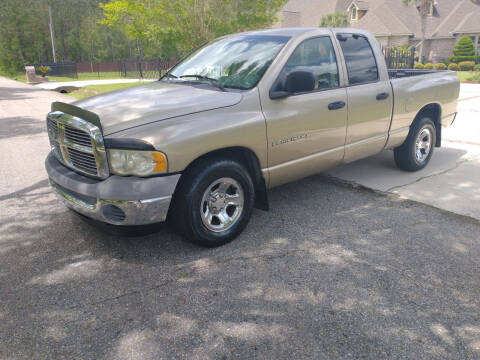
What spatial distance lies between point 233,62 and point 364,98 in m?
1.58

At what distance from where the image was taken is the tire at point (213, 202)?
354cm

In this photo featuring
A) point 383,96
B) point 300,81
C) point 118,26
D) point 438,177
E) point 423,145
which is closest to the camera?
point 300,81

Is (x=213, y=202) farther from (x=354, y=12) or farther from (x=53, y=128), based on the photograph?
(x=354, y=12)

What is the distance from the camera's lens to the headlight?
3.27m

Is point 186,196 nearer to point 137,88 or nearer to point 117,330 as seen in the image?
point 117,330

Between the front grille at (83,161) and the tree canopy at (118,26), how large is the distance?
37.1ft

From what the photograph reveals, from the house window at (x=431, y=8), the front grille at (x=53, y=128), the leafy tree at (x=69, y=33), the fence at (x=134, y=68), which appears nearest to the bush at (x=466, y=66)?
the house window at (x=431, y=8)

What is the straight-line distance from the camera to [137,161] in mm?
3281

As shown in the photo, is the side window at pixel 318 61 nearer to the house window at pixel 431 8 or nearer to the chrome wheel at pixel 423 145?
the chrome wheel at pixel 423 145

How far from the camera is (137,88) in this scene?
4430mm

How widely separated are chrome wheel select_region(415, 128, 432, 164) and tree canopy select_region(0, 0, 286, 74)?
10.1 m

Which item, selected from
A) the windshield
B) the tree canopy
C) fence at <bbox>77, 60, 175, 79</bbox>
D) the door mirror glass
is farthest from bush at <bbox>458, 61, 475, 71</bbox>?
the door mirror glass

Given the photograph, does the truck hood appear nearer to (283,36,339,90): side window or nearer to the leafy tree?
(283,36,339,90): side window

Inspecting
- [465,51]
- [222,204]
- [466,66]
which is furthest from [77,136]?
[465,51]
